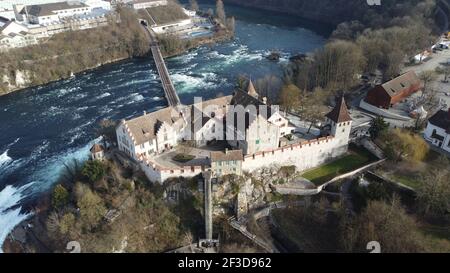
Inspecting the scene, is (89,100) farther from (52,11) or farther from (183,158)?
(52,11)

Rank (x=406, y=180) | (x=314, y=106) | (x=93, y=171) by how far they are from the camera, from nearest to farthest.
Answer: (x=406, y=180) → (x=93, y=171) → (x=314, y=106)

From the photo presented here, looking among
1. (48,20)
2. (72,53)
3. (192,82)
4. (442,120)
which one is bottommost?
(192,82)

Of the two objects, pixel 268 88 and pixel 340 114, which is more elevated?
pixel 340 114

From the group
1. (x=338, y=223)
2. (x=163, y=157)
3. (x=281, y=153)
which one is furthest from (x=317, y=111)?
(x=163, y=157)

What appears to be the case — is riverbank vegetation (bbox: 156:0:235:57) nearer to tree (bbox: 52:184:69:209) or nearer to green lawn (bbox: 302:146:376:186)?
tree (bbox: 52:184:69:209)

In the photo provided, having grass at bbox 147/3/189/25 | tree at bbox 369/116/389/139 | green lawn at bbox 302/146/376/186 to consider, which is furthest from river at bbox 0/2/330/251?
tree at bbox 369/116/389/139

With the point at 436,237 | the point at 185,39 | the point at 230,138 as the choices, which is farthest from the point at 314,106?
the point at 185,39
